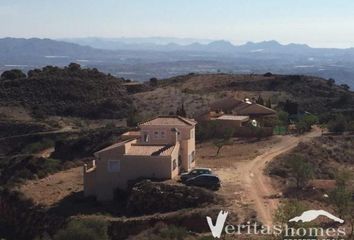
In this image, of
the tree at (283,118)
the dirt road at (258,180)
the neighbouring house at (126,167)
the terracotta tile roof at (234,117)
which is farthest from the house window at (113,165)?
the tree at (283,118)

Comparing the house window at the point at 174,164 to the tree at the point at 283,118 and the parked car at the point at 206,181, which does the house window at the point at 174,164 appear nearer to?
the parked car at the point at 206,181

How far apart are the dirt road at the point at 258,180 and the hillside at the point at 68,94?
113 feet

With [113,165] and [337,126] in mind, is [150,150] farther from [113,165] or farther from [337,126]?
[337,126]

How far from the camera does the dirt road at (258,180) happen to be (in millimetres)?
27516

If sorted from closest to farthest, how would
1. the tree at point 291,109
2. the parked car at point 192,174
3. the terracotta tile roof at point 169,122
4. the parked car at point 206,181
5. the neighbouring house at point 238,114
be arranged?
1. the parked car at point 206,181
2. the parked car at point 192,174
3. the terracotta tile roof at point 169,122
4. the neighbouring house at point 238,114
5. the tree at point 291,109

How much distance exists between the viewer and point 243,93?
79.9 m

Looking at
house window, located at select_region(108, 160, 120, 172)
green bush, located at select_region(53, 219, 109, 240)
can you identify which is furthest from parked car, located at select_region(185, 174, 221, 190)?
green bush, located at select_region(53, 219, 109, 240)

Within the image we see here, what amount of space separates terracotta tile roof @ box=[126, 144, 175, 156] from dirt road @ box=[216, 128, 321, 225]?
3.26 meters

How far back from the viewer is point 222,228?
2467 cm

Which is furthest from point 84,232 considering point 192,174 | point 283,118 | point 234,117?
point 283,118

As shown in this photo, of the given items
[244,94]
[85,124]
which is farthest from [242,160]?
[244,94]

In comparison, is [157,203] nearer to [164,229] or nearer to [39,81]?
[164,229]

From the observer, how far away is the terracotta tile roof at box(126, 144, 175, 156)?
31703 millimetres

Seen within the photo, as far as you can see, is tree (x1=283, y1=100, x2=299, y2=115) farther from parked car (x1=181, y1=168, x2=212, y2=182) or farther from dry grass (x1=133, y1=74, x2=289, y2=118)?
parked car (x1=181, y1=168, x2=212, y2=182)
